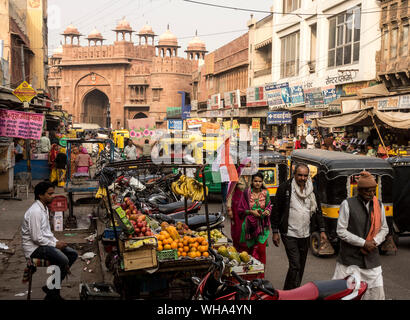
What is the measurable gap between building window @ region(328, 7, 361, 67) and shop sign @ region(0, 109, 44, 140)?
12.3 m

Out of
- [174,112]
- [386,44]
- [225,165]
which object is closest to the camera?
[225,165]

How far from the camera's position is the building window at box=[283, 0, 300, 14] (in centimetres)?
2562

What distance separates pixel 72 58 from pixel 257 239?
222 feet

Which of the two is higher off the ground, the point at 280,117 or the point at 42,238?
the point at 280,117

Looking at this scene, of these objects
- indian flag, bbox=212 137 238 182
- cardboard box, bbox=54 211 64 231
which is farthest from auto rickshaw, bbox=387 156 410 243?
cardboard box, bbox=54 211 64 231

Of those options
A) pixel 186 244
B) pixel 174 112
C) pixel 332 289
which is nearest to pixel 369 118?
pixel 186 244

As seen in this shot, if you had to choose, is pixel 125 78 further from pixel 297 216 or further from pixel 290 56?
pixel 297 216

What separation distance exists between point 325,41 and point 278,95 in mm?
4042

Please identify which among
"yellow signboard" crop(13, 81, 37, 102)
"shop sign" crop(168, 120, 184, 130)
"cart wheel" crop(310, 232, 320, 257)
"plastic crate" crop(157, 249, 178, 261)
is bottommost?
"cart wheel" crop(310, 232, 320, 257)

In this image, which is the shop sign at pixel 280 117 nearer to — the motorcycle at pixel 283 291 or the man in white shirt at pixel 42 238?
the man in white shirt at pixel 42 238

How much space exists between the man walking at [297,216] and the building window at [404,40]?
1198 centimetres

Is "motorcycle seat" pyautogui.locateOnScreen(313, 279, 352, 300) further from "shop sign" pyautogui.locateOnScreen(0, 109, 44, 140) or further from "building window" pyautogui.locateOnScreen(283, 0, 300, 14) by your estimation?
"building window" pyautogui.locateOnScreen(283, 0, 300, 14)

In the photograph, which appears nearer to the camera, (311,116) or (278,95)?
(311,116)

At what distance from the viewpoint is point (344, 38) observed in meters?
20.4
